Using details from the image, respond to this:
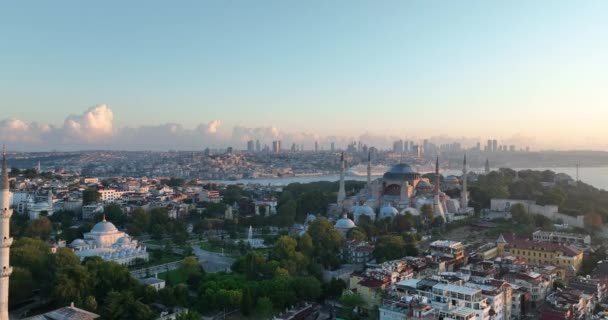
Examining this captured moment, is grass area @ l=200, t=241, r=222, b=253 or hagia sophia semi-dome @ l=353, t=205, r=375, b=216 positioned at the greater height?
hagia sophia semi-dome @ l=353, t=205, r=375, b=216

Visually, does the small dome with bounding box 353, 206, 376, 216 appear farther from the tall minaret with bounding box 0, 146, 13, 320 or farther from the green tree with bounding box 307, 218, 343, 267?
the tall minaret with bounding box 0, 146, 13, 320

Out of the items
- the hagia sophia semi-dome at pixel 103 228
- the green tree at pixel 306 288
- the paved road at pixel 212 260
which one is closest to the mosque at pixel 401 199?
the paved road at pixel 212 260

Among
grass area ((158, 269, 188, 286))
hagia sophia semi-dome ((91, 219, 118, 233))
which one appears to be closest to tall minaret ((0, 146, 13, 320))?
grass area ((158, 269, 188, 286))

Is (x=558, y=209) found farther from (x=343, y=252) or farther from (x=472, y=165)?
(x=472, y=165)

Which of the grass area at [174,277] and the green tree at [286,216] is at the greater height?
the green tree at [286,216]

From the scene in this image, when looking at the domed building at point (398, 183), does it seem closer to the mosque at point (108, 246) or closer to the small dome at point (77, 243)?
the mosque at point (108, 246)

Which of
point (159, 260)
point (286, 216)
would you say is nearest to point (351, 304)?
point (159, 260)
